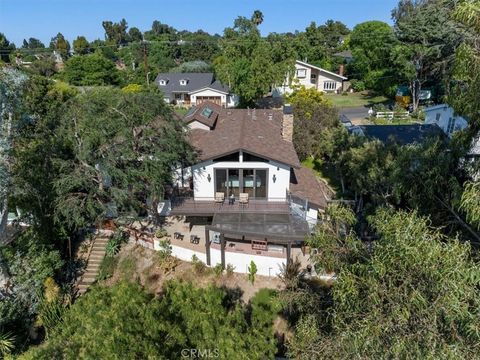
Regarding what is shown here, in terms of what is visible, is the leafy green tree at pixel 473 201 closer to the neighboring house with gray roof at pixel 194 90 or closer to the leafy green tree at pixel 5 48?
the neighboring house with gray roof at pixel 194 90

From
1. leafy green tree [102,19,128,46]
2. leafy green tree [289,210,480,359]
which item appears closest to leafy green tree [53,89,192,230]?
leafy green tree [289,210,480,359]

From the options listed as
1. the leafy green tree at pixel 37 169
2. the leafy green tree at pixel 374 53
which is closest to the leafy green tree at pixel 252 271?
the leafy green tree at pixel 37 169

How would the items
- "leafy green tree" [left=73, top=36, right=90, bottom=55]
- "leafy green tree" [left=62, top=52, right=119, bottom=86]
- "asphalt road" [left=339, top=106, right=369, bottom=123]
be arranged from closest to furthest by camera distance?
"asphalt road" [left=339, top=106, right=369, bottom=123] < "leafy green tree" [left=62, top=52, right=119, bottom=86] < "leafy green tree" [left=73, top=36, right=90, bottom=55]

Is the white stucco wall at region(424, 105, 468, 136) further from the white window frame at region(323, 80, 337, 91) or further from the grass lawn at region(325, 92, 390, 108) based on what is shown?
the white window frame at region(323, 80, 337, 91)

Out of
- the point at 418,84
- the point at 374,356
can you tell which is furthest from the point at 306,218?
the point at 418,84

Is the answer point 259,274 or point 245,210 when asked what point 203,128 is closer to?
point 245,210

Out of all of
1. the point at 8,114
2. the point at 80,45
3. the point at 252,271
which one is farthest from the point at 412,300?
the point at 80,45

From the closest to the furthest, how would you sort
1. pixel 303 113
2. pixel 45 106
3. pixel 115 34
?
pixel 303 113 < pixel 45 106 < pixel 115 34
